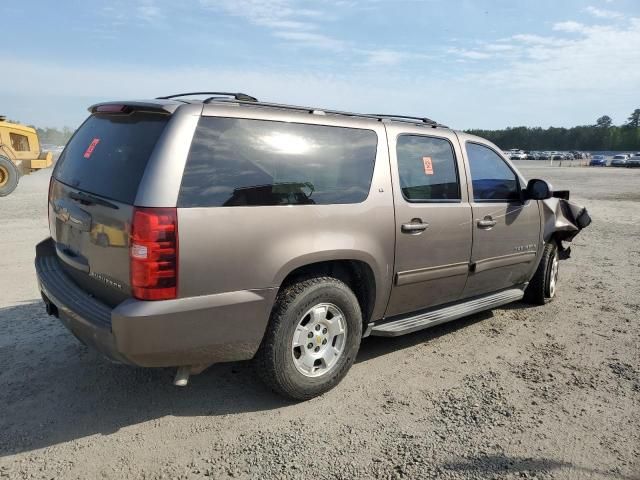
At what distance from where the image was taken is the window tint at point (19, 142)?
16.5m

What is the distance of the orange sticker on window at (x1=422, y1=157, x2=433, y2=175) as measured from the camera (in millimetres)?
4011

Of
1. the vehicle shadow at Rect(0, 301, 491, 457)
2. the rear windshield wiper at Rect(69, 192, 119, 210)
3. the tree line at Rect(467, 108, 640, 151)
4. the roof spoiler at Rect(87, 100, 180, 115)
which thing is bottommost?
the vehicle shadow at Rect(0, 301, 491, 457)

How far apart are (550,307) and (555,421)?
2.62 m

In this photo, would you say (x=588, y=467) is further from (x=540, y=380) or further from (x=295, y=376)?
(x=295, y=376)

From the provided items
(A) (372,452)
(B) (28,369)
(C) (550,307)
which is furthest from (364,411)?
(C) (550,307)

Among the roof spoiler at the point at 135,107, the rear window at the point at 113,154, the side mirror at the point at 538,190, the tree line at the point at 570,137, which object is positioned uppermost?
the tree line at the point at 570,137

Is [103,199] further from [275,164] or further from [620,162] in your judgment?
[620,162]

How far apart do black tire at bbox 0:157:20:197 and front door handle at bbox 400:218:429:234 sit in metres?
14.7

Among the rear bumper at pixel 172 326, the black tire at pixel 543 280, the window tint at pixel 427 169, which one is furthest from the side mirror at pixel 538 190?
the rear bumper at pixel 172 326

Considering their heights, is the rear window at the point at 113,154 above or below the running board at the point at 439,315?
above

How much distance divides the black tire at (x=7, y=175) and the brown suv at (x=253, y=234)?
13.1 meters

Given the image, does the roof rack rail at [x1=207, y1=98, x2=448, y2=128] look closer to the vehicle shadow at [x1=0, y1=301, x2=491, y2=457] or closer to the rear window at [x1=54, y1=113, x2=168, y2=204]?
the rear window at [x1=54, y1=113, x2=168, y2=204]

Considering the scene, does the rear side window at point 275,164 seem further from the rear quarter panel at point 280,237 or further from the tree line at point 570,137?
the tree line at point 570,137

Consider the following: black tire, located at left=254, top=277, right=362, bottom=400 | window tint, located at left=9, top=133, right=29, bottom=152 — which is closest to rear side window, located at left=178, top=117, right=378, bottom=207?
black tire, located at left=254, top=277, right=362, bottom=400
